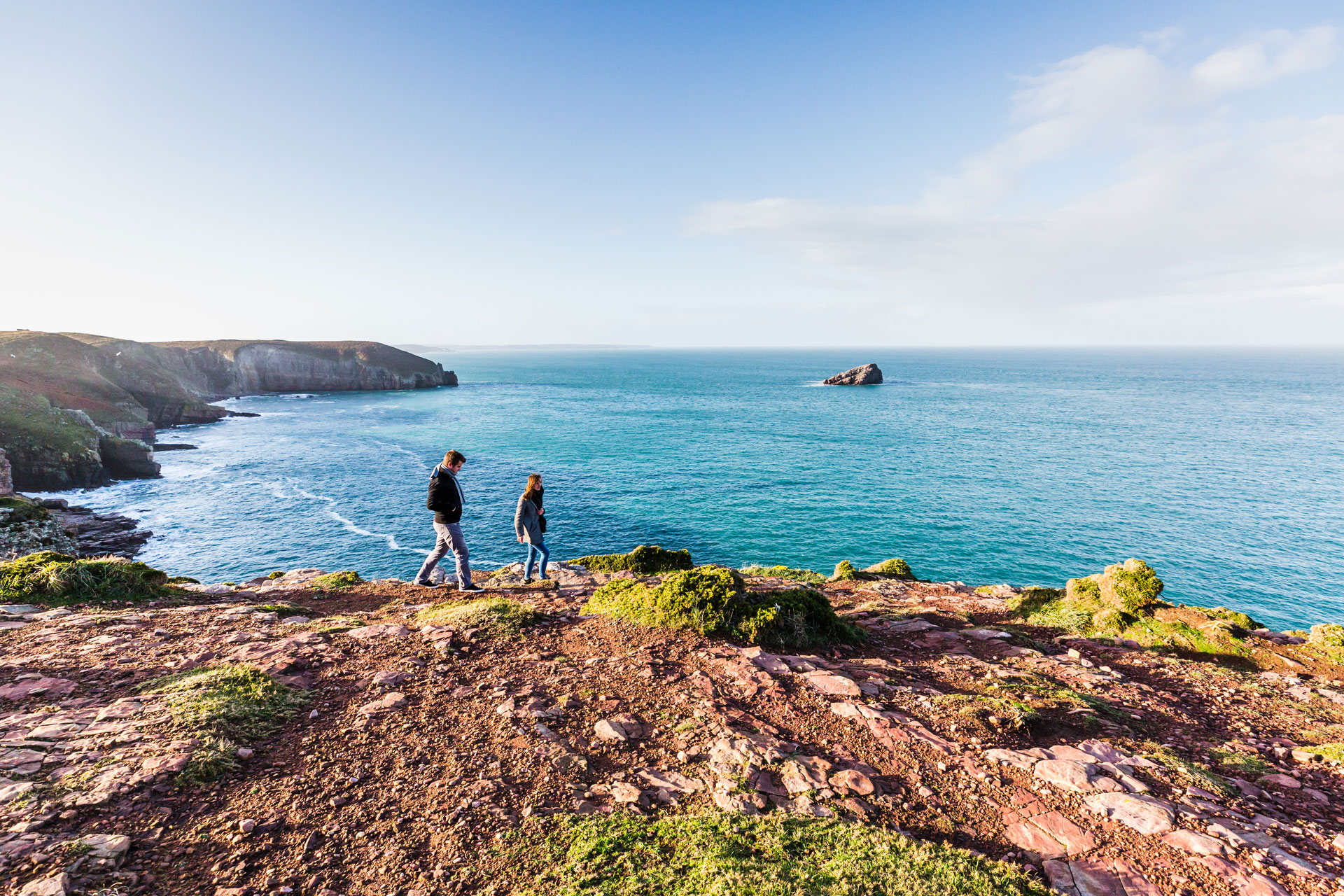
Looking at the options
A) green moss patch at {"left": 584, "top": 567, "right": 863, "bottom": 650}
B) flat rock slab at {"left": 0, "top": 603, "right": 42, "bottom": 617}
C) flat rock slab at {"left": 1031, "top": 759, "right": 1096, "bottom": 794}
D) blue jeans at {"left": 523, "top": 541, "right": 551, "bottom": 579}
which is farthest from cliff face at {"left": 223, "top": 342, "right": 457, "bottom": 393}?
flat rock slab at {"left": 1031, "top": 759, "right": 1096, "bottom": 794}

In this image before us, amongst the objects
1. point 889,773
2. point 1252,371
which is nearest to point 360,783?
point 889,773

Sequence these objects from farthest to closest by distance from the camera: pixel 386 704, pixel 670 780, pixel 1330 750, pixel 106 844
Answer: pixel 386 704 < pixel 1330 750 < pixel 670 780 < pixel 106 844

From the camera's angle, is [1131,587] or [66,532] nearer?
[1131,587]

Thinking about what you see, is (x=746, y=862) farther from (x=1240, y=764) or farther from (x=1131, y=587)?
(x=1131, y=587)

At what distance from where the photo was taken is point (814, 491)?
47.2 m

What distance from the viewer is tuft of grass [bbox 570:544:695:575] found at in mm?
14977

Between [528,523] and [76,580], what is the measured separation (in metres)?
9.27

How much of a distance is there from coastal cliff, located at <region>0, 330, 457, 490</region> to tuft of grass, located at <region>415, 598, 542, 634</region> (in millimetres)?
60371

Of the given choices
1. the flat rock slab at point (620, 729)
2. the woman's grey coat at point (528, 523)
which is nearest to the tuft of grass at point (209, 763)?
the flat rock slab at point (620, 729)

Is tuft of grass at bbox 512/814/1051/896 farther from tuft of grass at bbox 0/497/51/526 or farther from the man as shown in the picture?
tuft of grass at bbox 0/497/51/526

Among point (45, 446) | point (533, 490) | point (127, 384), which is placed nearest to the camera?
point (533, 490)

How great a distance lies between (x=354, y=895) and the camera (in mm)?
4027

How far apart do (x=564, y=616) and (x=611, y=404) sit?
9673 cm

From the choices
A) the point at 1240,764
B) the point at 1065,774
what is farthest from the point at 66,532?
the point at 1240,764
